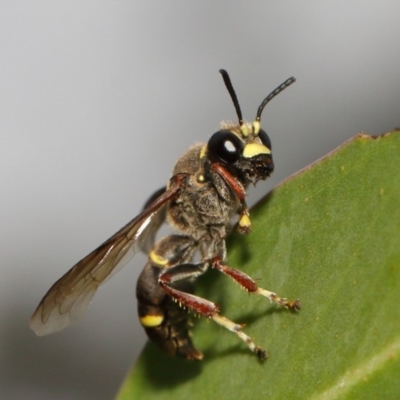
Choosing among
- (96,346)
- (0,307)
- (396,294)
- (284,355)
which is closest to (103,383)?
(96,346)

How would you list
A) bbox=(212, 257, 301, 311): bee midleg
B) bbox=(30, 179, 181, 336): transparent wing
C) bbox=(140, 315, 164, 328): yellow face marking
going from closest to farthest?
1. bbox=(212, 257, 301, 311): bee midleg
2. bbox=(30, 179, 181, 336): transparent wing
3. bbox=(140, 315, 164, 328): yellow face marking

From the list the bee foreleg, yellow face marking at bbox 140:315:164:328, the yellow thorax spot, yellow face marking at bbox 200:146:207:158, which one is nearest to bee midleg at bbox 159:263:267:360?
the bee foreleg

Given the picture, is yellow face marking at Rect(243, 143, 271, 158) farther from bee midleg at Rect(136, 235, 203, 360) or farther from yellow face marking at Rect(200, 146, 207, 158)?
bee midleg at Rect(136, 235, 203, 360)

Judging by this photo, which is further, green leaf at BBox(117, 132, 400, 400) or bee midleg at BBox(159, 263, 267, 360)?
bee midleg at BBox(159, 263, 267, 360)

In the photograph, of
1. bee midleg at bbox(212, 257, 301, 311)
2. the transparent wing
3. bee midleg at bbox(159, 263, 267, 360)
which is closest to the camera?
bee midleg at bbox(212, 257, 301, 311)

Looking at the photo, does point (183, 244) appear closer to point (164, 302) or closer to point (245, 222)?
point (164, 302)

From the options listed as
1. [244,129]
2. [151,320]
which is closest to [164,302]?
[151,320]

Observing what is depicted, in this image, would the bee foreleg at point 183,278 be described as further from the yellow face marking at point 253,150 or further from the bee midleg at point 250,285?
the yellow face marking at point 253,150
